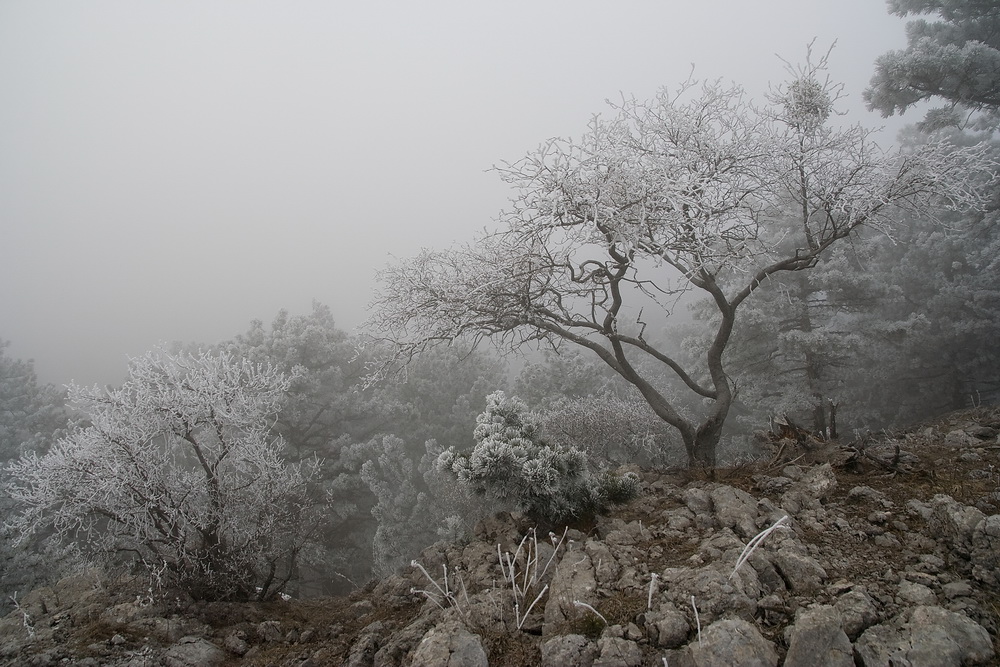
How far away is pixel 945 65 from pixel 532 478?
11.9 m

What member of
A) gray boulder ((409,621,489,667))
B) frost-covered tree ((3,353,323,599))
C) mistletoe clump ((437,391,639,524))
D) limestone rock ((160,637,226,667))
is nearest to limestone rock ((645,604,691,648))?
gray boulder ((409,621,489,667))

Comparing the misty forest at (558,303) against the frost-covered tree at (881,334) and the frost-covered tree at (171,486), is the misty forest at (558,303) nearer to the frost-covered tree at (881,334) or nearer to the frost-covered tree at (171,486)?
the frost-covered tree at (171,486)

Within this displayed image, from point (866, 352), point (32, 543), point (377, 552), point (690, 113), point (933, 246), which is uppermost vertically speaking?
point (933, 246)

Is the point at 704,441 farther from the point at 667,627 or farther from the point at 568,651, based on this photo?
the point at 568,651

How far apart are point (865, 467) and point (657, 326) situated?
6217 centimetres

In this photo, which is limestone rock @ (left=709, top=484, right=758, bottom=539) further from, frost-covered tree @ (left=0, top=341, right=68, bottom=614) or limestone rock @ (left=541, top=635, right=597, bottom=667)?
frost-covered tree @ (left=0, top=341, right=68, bottom=614)

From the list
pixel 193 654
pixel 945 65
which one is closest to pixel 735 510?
pixel 193 654

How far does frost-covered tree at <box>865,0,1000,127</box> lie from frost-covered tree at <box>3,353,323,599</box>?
14.0 m

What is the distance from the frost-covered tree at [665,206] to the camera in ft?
18.1

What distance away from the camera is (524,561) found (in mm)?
4152

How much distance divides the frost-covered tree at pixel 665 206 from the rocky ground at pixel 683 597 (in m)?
2.45

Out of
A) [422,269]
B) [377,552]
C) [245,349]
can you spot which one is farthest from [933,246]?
[245,349]

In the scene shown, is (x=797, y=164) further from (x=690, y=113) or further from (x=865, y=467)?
(x=865, y=467)

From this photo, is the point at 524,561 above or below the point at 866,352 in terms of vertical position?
below
